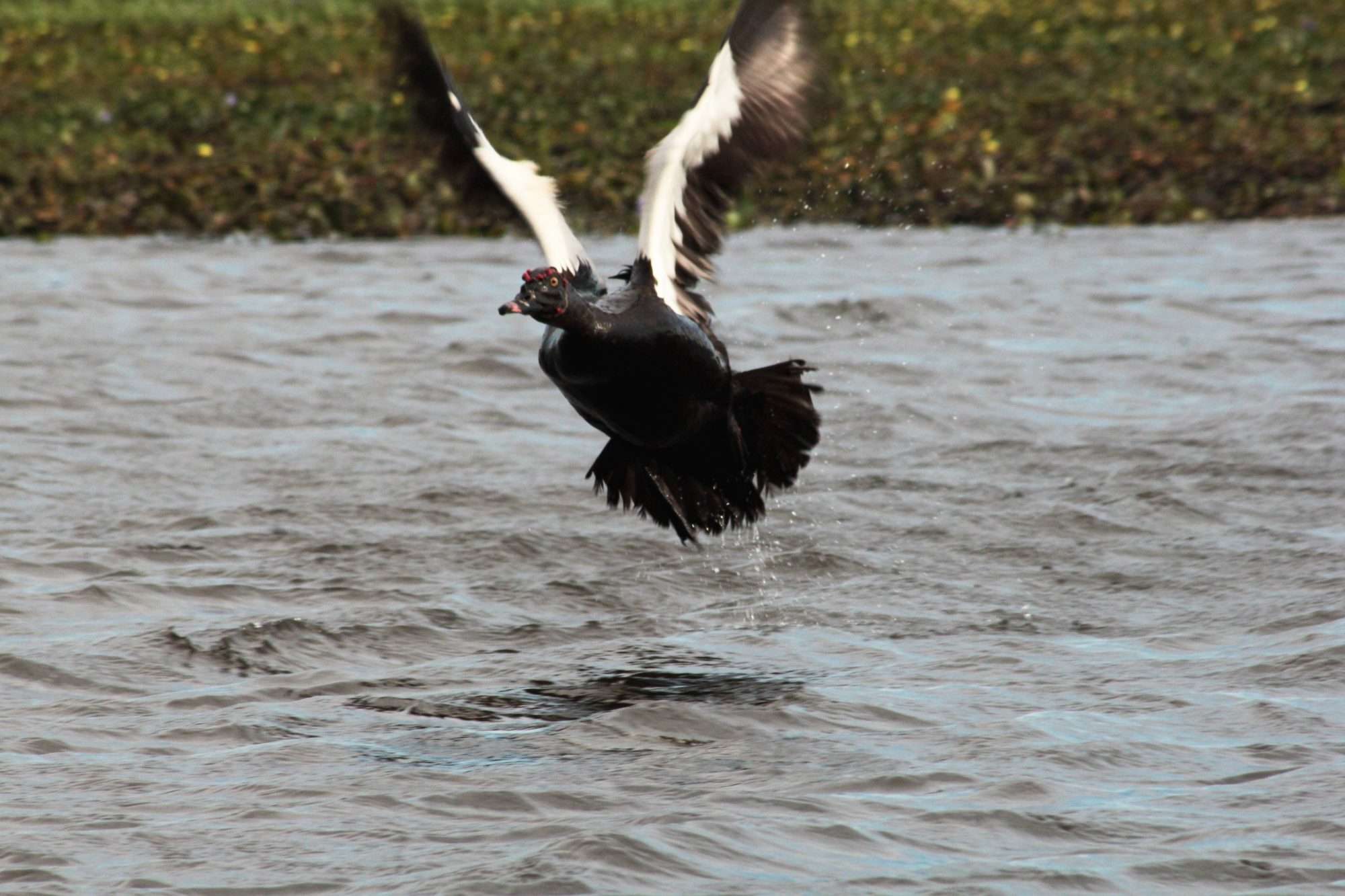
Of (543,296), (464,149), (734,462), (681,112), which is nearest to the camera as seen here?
(543,296)

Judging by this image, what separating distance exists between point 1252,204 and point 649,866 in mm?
11410

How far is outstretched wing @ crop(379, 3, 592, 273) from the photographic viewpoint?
692cm

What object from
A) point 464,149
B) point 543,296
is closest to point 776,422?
point 543,296

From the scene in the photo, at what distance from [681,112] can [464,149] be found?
10.1 meters

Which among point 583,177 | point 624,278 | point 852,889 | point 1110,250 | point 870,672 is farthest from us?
point 583,177

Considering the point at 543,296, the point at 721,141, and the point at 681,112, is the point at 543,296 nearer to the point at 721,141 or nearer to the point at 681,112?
the point at 721,141

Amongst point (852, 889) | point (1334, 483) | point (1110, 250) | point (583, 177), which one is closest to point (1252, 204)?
point (1110, 250)

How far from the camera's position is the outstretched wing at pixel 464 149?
Result: 692cm

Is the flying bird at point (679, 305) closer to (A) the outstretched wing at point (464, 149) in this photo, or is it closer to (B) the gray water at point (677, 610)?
(A) the outstretched wing at point (464, 149)

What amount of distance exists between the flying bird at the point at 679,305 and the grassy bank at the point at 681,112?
22.7 ft

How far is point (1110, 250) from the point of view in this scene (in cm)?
1416

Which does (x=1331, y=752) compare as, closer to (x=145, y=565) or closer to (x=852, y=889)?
(x=852, y=889)

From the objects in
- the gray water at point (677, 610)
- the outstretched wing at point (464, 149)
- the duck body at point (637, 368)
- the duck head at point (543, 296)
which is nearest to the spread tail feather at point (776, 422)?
the duck body at point (637, 368)

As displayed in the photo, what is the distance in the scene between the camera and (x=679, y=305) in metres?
6.86
